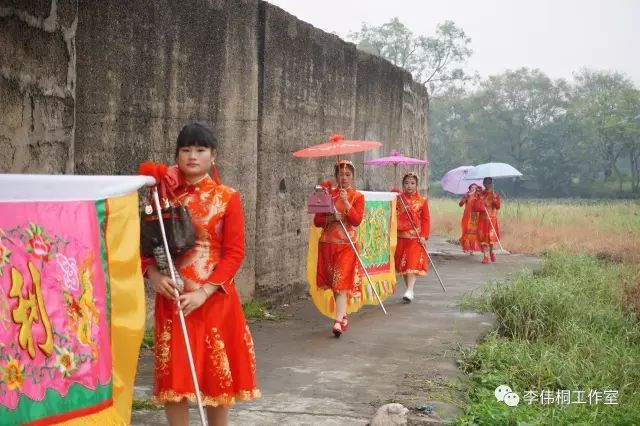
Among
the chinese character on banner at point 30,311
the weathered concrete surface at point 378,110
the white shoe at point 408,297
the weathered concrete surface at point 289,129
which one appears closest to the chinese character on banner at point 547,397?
the chinese character on banner at point 30,311

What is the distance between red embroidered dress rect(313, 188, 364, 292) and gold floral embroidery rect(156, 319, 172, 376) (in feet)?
11.6

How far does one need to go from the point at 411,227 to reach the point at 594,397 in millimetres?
4559

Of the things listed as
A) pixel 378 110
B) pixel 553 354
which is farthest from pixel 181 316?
pixel 378 110

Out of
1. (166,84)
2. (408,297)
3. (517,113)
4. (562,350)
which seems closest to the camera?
(562,350)

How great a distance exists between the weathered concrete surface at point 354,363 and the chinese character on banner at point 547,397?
0.58 meters

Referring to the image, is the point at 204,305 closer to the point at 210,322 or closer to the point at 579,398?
the point at 210,322

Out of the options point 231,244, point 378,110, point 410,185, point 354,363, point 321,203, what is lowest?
point 354,363

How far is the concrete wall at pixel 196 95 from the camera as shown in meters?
4.87

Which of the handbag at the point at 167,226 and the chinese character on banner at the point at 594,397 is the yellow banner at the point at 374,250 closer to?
the chinese character on banner at the point at 594,397

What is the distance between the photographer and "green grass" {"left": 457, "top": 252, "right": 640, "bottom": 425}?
4691 millimetres

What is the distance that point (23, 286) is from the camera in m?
2.77

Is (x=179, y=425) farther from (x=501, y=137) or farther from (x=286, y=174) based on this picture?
(x=501, y=137)

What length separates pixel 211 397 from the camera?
3.64 m

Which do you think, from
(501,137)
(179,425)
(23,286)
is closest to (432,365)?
(179,425)
